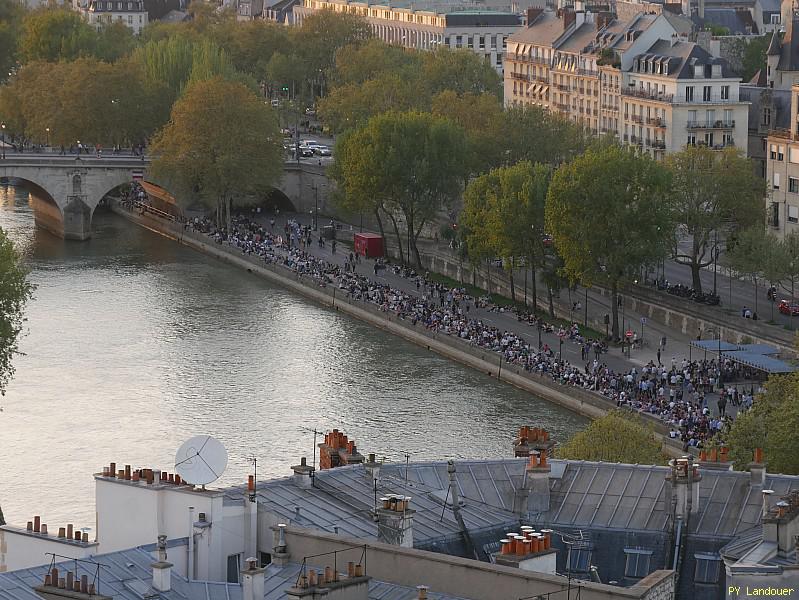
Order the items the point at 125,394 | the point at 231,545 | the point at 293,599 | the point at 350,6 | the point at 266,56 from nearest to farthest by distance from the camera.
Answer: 1. the point at 293,599
2. the point at 231,545
3. the point at 125,394
4. the point at 266,56
5. the point at 350,6

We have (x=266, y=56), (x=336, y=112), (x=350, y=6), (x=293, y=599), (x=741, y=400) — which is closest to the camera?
(x=293, y=599)

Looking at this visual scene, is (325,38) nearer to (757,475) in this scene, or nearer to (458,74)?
(458,74)

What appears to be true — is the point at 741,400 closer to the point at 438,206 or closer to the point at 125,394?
the point at 125,394

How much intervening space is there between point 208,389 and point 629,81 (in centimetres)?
3803

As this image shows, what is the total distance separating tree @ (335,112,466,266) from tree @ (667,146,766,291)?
11.3 metres

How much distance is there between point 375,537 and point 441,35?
109 metres

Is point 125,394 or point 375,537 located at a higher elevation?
point 375,537

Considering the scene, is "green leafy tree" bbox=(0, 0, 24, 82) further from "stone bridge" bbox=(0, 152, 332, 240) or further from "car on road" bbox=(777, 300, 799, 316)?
"car on road" bbox=(777, 300, 799, 316)

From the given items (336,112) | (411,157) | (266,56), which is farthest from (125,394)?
(266,56)

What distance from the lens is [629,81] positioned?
9538cm

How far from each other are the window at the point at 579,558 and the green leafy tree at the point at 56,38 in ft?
327

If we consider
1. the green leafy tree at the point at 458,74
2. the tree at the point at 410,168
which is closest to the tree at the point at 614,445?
the tree at the point at 410,168

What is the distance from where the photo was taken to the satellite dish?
27.3 meters

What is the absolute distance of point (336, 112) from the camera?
10831cm
